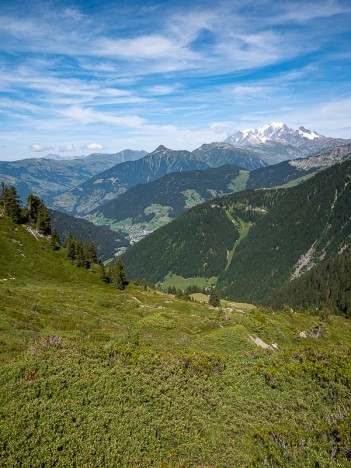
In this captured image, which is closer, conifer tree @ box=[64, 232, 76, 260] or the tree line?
the tree line

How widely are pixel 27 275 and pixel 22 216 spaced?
147 ft

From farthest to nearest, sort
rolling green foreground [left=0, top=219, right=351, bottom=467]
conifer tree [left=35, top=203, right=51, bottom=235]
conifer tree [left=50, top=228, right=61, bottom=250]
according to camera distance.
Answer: conifer tree [left=35, top=203, right=51, bottom=235]
conifer tree [left=50, top=228, right=61, bottom=250]
rolling green foreground [left=0, top=219, right=351, bottom=467]

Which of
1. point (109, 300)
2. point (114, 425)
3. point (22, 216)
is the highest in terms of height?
point (22, 216)

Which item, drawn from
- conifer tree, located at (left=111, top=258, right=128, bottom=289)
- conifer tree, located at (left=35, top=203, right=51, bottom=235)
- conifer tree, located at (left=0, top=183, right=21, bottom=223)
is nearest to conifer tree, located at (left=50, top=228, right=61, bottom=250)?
conifer tree, located at (left=35, top=203, right=51, bottom=235)

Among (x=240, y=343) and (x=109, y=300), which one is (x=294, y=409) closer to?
(x=240, y=343)

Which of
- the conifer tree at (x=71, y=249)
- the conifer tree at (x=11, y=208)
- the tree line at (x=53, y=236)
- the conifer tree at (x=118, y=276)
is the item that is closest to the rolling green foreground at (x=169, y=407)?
the conifer tree at (x=118, y=276)

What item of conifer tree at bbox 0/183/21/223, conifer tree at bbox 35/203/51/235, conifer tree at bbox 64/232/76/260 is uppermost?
conifer tree at bbox 0/183/21/223

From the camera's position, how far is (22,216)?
130 m

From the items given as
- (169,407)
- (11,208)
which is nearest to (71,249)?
(11,208)

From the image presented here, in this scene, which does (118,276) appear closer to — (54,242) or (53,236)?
(54,242)

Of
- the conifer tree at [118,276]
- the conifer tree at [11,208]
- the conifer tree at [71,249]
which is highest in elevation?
the conifer tree at [11,208]

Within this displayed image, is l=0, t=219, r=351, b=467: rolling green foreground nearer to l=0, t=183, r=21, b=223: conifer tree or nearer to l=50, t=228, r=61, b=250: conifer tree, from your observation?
l=50, t=228, r=61, b=250: conifer tree

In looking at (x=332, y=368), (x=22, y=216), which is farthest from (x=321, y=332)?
(x=22, y=216)

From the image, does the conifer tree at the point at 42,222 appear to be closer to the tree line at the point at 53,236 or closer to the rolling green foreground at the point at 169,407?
the tree line at the point at 53,236
